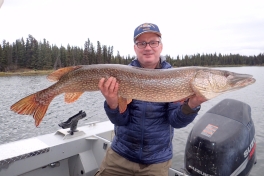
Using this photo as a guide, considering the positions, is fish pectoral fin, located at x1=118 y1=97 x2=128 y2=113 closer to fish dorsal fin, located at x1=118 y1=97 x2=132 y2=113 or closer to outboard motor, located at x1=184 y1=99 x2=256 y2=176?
fish dorsal fin, located at x1=118 y1=97 x2=132 y2=113

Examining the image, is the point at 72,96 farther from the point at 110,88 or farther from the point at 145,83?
the point at 145,83

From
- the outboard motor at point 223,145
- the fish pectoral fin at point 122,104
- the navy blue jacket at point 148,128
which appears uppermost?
the fish pectoral fin at point 122,104

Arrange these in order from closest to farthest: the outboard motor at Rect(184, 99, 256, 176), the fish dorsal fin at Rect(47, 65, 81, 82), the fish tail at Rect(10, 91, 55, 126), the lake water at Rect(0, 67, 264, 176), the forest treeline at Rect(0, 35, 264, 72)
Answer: the fish tail at Rect(10, 91, 55, 126)
the fish dorsal fin at Rect(47, 65, 81, 82)
the outboard motor at Rect(184, 99, 256, 176)
the lake water at Rect(0, 67, 264, 176)
the forest treeline at Rect(0, 35, 264, 72)

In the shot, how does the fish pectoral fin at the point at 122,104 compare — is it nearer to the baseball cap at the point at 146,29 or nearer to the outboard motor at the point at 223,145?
the baseball cap at the point at 146,29

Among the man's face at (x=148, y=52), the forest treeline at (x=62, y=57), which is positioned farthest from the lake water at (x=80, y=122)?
the forest treeline at (x=62, y=57)

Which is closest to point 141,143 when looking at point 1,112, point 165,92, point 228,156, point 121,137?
point 121,137

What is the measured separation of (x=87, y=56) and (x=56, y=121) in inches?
2126

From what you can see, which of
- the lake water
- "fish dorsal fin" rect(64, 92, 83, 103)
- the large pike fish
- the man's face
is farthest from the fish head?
the lake water

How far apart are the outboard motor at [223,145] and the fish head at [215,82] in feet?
2.81

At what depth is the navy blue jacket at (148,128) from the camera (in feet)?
7.42

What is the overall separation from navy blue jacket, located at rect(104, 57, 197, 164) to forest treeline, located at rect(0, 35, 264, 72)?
50666 mm

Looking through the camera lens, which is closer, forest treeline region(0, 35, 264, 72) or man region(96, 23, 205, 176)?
man region(96, 23, 205, 176)

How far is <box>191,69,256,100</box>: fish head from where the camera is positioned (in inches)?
88.2

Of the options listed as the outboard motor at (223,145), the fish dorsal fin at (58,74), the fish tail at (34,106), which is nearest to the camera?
the fish tail at (34,106)
